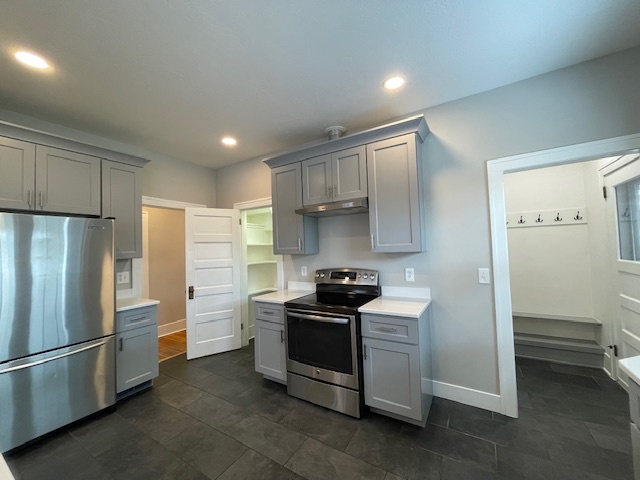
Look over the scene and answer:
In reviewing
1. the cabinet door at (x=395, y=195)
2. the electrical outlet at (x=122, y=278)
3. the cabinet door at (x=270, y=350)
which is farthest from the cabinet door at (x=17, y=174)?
the cabinet door at (x=395, y=195)

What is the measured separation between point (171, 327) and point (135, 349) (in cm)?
212

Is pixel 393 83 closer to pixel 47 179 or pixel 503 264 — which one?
pixel 503 264

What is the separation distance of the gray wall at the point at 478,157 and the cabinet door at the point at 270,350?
50.4 inches

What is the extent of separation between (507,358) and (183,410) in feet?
9.36

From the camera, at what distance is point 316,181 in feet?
8.99

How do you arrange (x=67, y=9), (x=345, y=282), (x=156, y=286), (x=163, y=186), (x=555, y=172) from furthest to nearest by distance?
(x=156, y=286) → (x=163, y=186) → (x=555, y=172) → (x=345, y=282) → (x=67, y=9)

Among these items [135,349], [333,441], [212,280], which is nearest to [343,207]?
[333,441]

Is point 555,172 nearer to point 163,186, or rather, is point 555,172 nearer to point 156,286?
point 163,186

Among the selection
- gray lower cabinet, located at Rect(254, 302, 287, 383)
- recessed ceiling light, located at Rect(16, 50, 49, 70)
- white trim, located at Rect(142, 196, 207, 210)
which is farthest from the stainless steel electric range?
recessed ceiling light, located at Rect(16, 50, 49, 70)

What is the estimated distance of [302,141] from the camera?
10.6 ft

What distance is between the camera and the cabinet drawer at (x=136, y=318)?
8.07 ft

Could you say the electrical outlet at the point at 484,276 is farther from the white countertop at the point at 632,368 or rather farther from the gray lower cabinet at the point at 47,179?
the gray lower cabinet at the point at 47,179

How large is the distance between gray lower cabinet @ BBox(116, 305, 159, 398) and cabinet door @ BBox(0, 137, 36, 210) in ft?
4.02

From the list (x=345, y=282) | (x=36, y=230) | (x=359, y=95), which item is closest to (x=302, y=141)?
(x=359, y=95)
